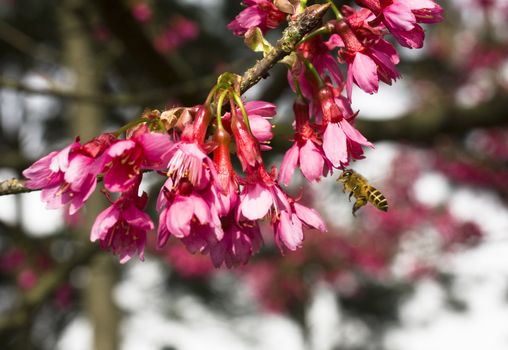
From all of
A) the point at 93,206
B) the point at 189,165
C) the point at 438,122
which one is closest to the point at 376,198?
the point at 189,165

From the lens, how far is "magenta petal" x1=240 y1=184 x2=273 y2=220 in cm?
92

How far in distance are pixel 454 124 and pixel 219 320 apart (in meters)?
13.6

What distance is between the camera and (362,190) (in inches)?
56.4

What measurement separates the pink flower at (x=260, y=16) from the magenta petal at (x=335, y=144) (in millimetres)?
234

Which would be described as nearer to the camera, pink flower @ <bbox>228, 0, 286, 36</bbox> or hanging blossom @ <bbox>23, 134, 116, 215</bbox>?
hanging blossom @ <bbox>23, 134, 116, 215</bbox>

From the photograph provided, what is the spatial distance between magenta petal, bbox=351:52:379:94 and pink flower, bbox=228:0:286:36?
0.19 metres

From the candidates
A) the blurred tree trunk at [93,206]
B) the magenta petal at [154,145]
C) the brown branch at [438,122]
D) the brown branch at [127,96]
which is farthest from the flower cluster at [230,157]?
the blurred tree trunk at [93,206]

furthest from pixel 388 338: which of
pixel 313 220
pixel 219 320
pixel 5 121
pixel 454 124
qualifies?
pixel 313 220

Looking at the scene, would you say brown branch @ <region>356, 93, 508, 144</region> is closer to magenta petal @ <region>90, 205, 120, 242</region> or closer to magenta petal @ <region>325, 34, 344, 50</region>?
magenta petal @ <region>325, 34, 344, 50</region>

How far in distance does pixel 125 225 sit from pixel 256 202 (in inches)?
9.4

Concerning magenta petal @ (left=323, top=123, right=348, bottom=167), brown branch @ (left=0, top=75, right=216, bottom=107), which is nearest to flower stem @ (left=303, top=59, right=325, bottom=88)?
magenta petal @ (left=323, top=123, right=348, bottom=167)

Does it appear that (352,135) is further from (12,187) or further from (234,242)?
(12,187)

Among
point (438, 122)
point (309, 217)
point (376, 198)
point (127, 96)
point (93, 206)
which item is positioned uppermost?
point (309, 217)

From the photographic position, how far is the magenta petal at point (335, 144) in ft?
3.19
